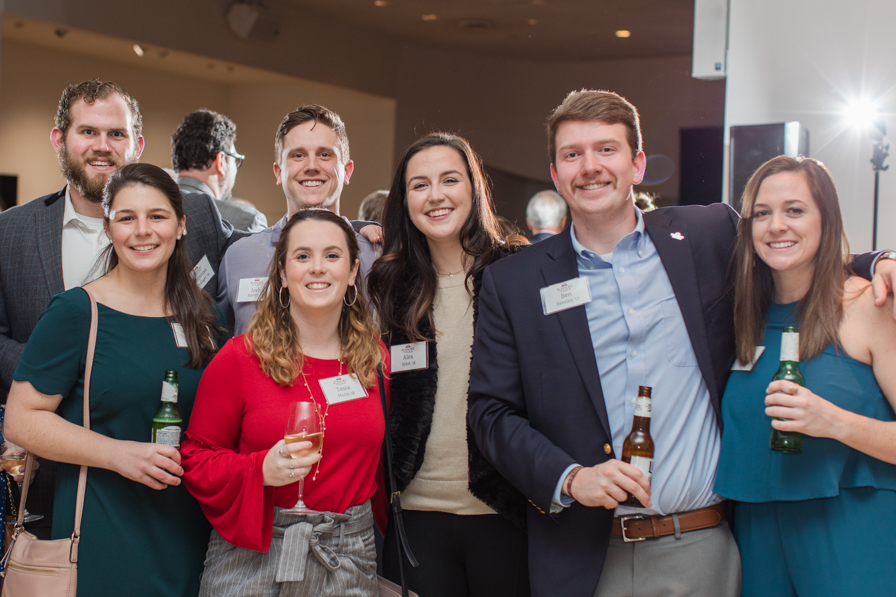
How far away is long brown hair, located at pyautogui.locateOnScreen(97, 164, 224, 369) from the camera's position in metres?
2.05

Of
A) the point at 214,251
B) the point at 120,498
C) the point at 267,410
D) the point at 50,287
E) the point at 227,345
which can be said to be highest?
the point at 214,251

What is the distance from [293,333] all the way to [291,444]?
1.31 ft

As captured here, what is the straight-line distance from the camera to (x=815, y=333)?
177cm

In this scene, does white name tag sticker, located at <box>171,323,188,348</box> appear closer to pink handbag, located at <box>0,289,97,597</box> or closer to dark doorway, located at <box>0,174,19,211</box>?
pink handbag, located at <box>0,289,97,597</box>

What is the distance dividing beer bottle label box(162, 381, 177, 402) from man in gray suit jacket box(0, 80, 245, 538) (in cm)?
58

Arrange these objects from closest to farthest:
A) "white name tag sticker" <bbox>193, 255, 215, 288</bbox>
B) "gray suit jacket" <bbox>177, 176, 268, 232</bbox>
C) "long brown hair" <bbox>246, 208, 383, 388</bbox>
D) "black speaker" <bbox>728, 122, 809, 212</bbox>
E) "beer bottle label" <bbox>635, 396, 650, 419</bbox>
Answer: "beer bottle label" <bbox>635, 396, 650, 419</bbox>, "long brown hair" <bbox>246, 208, 383, 388</bbox>, "white name tag sticker" <bbox>193, 255, 215, 288</bbox>, "gray suit jacket" <bbox>177, 176, 268, 232</bbox>, "black speaker" <bbox>728, 122, 809, 212</bbox>

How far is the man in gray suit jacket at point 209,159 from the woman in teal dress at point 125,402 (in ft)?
6.10

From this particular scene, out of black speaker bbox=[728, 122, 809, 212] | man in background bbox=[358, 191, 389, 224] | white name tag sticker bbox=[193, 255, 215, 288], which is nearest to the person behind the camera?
white name tag sticker bbox=[193, 255, 215, 288]

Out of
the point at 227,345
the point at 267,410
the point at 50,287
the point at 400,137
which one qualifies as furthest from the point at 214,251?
the point at 400,137

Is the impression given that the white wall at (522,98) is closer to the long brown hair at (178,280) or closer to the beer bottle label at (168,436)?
the long brown hair at (178,280)

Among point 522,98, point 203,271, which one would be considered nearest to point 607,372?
point 203,271

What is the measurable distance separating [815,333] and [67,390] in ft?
6.21

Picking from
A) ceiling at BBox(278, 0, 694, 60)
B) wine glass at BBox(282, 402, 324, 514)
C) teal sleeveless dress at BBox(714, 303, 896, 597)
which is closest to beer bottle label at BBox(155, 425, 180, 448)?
wine glass at BBox(282, 402, 324, 514)

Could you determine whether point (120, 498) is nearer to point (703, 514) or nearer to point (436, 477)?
point (436, 477)
